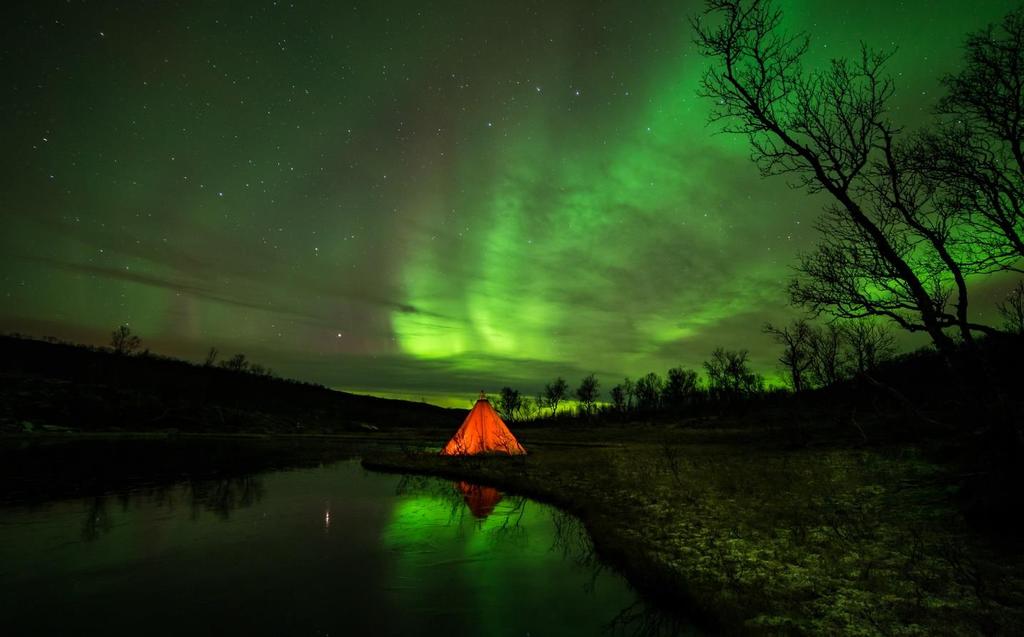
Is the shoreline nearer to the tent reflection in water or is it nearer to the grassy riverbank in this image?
the grassy riverbank

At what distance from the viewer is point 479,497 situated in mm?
13125

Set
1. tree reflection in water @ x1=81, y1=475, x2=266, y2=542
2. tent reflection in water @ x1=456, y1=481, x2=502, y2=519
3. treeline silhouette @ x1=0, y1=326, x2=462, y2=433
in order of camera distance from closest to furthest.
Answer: tree reflection in water @ x1=81, y1=475, x2=266, y2=542, tent reflection in water @ x1=456, y1=481, x2=502, y2=519, treeline silhouette @ x1=0, y1=326, x2=462, y2=433

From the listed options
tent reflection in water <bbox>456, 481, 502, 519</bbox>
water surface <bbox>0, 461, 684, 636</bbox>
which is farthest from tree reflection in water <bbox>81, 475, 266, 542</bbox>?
tent reflection in water <bbox>456, 481, 502, 519</bbox>

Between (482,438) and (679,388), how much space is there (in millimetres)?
89710

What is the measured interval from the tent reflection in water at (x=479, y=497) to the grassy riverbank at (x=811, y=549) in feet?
3.75

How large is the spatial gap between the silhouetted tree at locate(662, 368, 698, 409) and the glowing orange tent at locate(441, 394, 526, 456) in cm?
8429

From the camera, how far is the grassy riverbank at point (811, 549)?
4.78m

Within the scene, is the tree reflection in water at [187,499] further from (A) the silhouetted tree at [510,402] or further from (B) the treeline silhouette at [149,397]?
(A) the silhouetted tree at [510,402]

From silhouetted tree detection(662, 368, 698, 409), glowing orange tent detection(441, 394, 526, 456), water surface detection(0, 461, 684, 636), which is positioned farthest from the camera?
silhouetted tree detection(662, 368, 698, 409)

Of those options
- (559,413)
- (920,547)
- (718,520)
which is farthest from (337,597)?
(559,413)

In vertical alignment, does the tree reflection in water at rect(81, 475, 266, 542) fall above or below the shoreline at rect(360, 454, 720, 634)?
below

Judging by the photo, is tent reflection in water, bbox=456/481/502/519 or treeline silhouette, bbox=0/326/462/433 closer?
tent reflection in water, bbox=456/481/502/519

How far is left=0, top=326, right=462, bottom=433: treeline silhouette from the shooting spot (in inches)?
1642

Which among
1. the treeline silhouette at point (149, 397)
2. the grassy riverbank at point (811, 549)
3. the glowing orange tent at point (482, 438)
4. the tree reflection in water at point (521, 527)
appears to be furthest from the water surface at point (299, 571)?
the treeline silhouette at point (149, 397)
